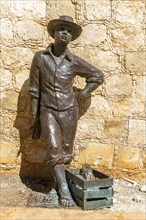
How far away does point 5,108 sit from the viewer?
434 cm

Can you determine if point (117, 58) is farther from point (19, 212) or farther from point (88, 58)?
point (19, 212)

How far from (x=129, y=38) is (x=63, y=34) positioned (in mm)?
895

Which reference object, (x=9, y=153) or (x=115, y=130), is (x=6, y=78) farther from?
(x=115, y=130)

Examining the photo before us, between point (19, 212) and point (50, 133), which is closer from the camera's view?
point (19, 212)

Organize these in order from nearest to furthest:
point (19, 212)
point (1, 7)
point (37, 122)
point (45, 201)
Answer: point (19, 212) < point (45, 201) < point (37, 122) < point (1, 7)

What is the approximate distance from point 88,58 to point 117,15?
560mm

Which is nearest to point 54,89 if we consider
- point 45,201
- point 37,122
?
point 37,122

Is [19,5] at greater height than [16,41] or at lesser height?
greater

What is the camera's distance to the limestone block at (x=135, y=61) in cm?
422

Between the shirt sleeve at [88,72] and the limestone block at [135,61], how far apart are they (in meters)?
0.45

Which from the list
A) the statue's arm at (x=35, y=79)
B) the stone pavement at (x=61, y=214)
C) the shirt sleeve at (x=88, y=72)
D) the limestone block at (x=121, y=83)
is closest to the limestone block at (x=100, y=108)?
the limestone block at (x=121, y=83)

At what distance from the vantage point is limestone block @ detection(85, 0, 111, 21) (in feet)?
13.7

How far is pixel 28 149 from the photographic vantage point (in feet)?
14.4

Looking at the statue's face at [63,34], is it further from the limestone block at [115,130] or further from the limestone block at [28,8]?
the limestone block at [115,130]
